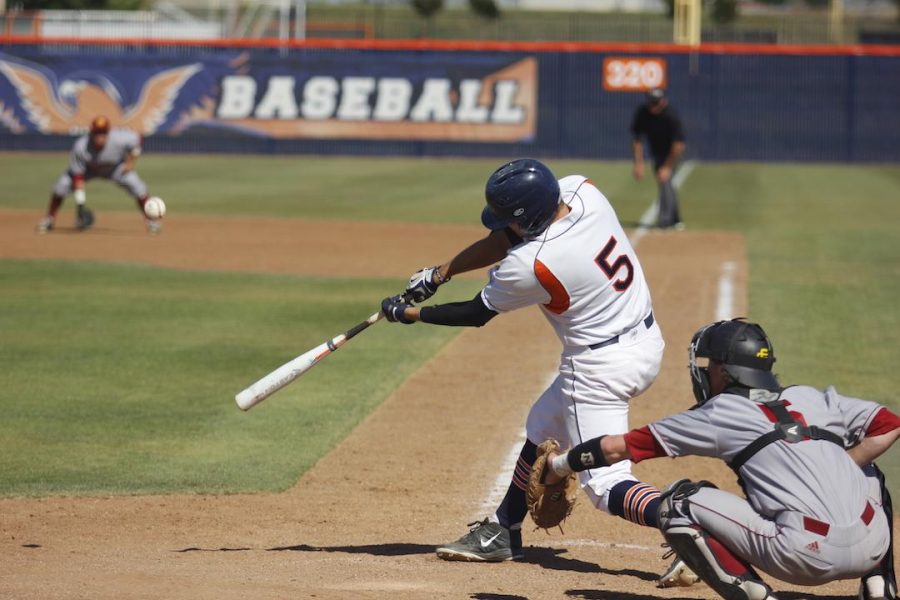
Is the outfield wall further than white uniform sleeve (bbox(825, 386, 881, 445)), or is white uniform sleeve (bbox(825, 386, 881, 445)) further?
the outfield wall

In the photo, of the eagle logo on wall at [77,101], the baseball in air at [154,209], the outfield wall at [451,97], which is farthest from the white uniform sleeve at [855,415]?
the eagle logo on wall at [77,101]

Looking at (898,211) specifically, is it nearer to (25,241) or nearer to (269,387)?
(25,241)

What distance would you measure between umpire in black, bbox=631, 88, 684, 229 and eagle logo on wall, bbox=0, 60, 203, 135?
1905 centimetres

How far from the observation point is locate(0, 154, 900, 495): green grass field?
7992 mm

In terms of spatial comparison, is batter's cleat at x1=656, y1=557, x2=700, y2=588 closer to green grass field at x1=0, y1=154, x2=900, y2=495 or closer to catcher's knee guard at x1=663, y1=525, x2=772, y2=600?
catcher's knee guard at x1=663, y1=525, x2=772, y2=600

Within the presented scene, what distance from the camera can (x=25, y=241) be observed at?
17.8m

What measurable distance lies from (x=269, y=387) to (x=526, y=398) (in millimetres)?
3356

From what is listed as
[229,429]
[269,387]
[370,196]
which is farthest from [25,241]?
[269,387]

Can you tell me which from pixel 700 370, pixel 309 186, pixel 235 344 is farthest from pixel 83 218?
pixel 700 370

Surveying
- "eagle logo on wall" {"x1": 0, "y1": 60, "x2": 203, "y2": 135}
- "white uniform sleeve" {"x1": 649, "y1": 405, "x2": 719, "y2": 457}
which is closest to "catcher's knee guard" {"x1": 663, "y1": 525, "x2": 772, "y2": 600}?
"white uniform sleeve" {"x1": 649, "y1": 405, "x2": 719, "y2": 457}

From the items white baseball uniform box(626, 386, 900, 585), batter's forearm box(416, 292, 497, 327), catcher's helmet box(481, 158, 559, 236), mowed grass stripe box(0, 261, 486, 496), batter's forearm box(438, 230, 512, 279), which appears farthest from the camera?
mowed grass stripe box(0, 261, 486, 496)

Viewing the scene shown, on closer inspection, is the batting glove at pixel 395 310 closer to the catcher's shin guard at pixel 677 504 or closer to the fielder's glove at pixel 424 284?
the fielder's glove at pixel 424 284

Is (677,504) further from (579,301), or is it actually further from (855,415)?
(579,301)

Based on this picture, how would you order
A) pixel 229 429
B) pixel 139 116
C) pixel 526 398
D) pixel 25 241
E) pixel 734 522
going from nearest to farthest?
pixel 734 522 → pixel 229 429 → pixel 526 398 → pixel 25 241 → pixel 139 116
